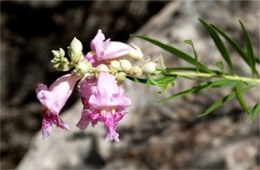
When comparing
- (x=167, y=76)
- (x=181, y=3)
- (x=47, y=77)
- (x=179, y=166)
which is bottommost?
(x=179, y=166)

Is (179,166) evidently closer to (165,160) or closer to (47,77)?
(165,160)

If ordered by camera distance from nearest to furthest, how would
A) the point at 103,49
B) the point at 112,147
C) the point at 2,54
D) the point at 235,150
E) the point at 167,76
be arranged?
1. the point at 103,49
2. the point at 167,76
3. the point at 235,150
4. the point at 112,147
5. the point at 2,54

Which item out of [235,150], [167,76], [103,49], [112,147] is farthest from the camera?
[112,147]

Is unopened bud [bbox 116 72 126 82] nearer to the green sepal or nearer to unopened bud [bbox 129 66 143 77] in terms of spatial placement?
unopened bud [bbox 129 66 143 77]

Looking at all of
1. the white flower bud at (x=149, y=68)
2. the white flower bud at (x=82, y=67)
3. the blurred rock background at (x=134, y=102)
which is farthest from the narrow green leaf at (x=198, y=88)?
the blurred rock background at (x=134, y=102)

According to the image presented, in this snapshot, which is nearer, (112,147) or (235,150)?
(235,150)

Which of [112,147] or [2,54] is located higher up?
[2,54]

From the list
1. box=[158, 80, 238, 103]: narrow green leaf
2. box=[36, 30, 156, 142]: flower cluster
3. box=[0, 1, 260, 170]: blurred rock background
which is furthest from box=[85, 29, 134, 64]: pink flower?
box=[0, 1, 260, 170]: blurred rock background

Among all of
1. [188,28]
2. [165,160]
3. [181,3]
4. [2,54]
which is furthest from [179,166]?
[2,54]

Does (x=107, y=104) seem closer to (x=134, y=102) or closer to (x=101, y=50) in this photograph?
(x=101, y=50)
